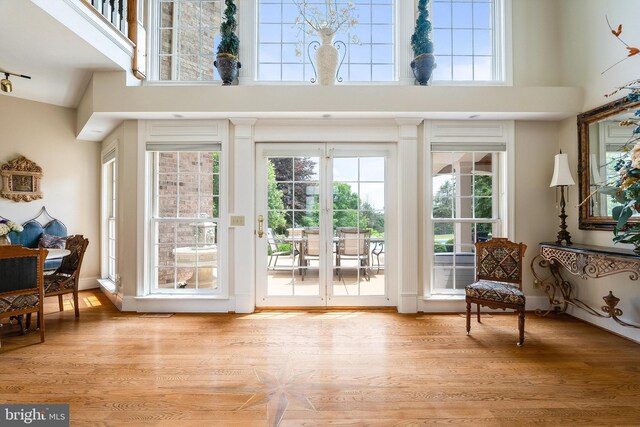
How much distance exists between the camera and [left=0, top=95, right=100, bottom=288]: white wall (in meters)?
4.45

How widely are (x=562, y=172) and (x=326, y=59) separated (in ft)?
9.57

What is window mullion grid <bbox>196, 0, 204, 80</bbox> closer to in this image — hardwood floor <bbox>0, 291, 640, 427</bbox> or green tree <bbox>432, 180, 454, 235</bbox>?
hardwood floor <bbox>0, 291, 640, 427</bbox>

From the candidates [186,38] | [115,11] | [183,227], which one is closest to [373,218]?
[183,227]

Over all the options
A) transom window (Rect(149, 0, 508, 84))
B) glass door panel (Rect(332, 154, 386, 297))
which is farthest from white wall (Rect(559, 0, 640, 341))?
glass door panel (Rect(332, 154, 386, 297))

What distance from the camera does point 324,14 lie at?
395cm

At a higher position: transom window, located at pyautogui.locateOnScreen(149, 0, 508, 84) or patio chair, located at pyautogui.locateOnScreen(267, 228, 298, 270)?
transom window, located at pyautogui.locateOnScreen(149, 0, 508, 84)

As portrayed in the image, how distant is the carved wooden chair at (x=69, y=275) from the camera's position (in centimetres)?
348

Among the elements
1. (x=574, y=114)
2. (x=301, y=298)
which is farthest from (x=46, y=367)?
(x=574, y=114)

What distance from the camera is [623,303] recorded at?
3145 millimetres

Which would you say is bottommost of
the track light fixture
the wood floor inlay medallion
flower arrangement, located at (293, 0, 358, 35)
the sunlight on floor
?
the wood floor inlay medallion

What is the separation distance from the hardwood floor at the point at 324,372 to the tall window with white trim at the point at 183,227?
60 cm

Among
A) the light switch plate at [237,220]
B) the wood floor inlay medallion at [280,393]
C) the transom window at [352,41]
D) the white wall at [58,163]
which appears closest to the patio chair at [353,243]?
the light switch plate at [237,220]

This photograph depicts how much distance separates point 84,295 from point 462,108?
18.6 feet

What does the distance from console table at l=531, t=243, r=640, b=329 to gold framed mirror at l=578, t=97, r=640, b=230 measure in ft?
1.10
